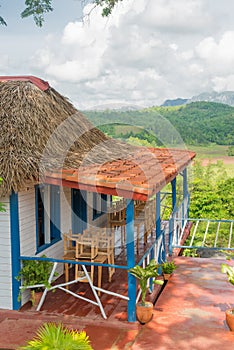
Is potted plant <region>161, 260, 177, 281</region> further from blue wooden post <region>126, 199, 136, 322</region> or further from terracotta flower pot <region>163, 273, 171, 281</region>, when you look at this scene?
blue wooden post <region>126, 199, 136, 322</region>

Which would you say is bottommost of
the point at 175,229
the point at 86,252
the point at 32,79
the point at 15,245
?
the point at 175,229

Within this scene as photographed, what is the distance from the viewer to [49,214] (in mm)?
8516

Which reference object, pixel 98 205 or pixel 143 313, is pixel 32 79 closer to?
pixel 98 205

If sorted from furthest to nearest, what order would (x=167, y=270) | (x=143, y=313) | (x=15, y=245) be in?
(x=167, y=270) < (x=15, y=245) < (x=143, y=313)

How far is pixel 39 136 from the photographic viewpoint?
7.93 m

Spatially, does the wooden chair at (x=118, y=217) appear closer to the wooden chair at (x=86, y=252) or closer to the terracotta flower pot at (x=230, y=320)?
the wooden chair at (x=86, y=252)

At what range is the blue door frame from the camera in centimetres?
995

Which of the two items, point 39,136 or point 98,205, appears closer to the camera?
point 39,136

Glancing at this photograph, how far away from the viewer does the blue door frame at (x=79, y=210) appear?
995cm

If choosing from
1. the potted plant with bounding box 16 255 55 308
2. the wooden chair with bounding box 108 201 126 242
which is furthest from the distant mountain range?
the potted plant with bounding box 16 255 55 308

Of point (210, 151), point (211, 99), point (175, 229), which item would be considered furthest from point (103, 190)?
point (211, 99)

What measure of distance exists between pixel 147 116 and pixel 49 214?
17174mm

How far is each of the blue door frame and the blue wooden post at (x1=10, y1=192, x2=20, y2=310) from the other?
291cm

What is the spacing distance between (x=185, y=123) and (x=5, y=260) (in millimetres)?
22865
